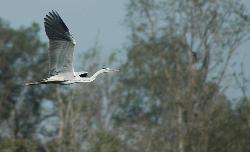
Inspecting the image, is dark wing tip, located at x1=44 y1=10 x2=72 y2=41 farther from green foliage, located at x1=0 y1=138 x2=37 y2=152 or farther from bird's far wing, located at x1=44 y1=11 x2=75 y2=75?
green foliage, located at x1=0 y1=138 x2=37 y2=152

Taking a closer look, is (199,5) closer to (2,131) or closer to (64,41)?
(2,131)

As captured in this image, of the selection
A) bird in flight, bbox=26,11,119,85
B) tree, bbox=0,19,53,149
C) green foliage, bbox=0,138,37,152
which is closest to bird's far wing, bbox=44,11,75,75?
bird in flight, bbox=26,11,119,85

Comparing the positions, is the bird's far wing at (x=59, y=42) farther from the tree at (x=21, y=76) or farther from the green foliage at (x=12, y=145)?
the tree at (x=21, y=76)

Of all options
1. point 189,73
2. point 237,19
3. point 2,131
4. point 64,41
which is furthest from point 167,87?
point 64,41

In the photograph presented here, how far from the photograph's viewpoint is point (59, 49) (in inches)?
736

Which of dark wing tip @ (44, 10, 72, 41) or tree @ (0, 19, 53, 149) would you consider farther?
tree @ (0, 19, 53, 149)

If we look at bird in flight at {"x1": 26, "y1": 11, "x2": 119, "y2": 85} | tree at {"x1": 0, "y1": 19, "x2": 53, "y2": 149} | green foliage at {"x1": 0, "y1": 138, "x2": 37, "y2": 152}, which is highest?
tree at {"x1": 0, "y1": 19, "x2": 53, "y2": 149}

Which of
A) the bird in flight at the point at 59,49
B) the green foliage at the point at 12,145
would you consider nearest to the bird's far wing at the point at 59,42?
the bird in flight at the point at 59,49

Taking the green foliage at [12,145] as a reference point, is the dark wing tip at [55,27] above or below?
above

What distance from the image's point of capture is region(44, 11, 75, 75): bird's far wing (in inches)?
735

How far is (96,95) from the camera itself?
36188mm

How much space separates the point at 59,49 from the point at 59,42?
0.39 feet

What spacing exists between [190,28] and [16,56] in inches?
475

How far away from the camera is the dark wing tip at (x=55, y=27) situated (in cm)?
1870
